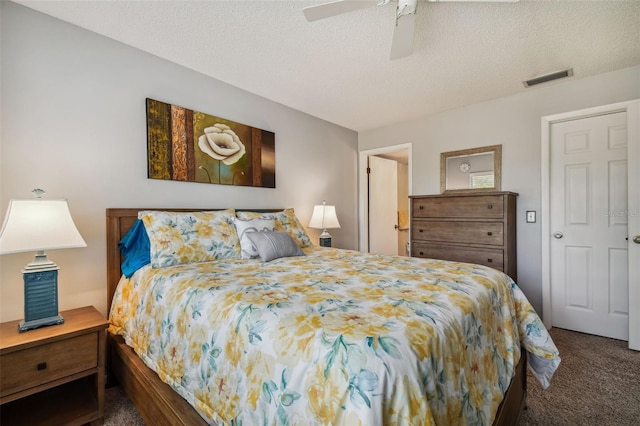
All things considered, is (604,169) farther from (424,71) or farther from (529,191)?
(424,71)

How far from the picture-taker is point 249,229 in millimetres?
2295

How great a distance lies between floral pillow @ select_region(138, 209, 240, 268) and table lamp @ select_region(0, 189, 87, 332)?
0.42m

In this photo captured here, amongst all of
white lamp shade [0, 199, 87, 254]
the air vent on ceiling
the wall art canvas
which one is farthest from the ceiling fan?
white lamp shade [0, 199, 87, 254]

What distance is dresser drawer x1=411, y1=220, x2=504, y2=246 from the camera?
278cm

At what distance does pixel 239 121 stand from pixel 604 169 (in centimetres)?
345

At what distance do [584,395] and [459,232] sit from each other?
5.07ft

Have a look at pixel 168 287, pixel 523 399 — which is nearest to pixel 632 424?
pixel 523 399

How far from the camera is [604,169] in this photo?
262cm

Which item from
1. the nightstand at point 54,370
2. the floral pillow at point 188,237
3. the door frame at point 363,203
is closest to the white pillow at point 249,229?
the floral pillow at point 188,237

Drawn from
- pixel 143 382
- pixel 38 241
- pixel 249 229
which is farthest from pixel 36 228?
pixel 249 229

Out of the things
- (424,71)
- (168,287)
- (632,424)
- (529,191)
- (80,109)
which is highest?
(424,71)

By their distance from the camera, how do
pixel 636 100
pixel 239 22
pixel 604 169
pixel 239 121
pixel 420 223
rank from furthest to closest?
pixel 420 223
pixel 239 121
pixel 604 169
pixel 636 100
pixel 239 22

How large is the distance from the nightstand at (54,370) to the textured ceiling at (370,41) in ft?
6.21

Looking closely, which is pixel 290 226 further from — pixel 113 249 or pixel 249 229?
pixel 113 249
